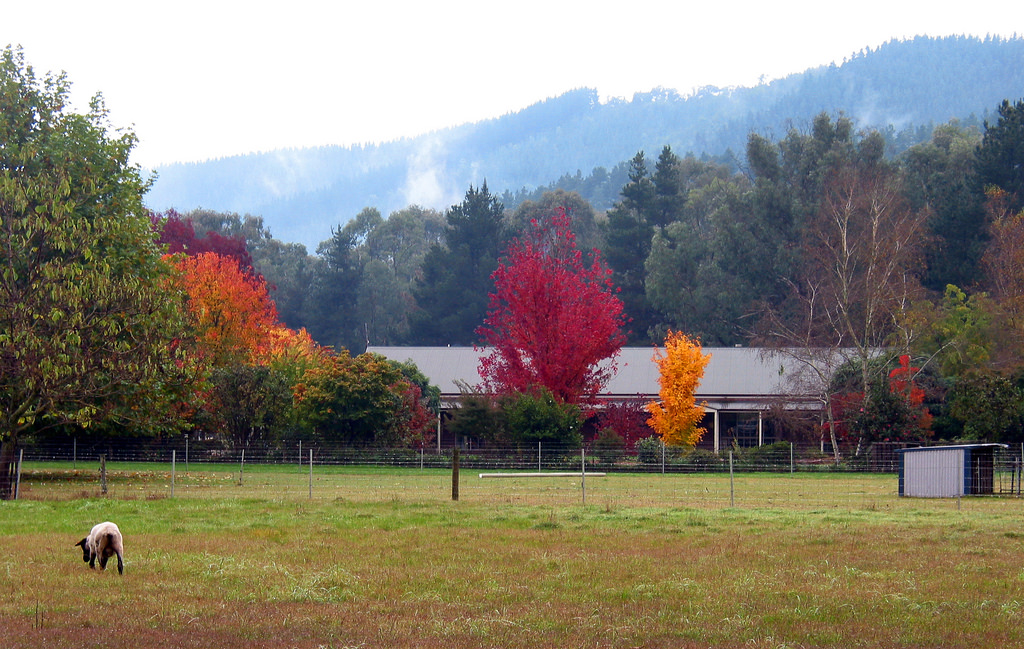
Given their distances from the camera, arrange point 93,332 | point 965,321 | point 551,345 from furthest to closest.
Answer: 1. point 965,321
2. point 551,345
3. point 93,332

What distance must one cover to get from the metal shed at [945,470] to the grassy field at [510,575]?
437 centimetres

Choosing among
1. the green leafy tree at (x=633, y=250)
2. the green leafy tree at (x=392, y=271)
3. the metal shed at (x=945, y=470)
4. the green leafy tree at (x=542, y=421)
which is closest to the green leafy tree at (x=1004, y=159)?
the green leafy tree at (x=633, y=250)

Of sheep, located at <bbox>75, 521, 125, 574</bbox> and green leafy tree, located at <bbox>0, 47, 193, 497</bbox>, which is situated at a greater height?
green leafy tree, located at <bbox>0, 47, 193, 497</bbox>

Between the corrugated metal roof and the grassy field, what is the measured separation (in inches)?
1371

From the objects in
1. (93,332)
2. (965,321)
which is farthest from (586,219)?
(93,332)

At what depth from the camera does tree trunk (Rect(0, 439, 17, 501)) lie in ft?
81.5

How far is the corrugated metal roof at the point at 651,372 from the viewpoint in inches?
2264

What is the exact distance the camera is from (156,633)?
28.9 ft

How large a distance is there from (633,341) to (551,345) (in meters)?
35.7

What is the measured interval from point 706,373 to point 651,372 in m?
3.11

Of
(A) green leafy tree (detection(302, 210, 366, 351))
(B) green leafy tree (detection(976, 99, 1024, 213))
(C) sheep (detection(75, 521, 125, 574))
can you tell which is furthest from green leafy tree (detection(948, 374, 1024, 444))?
(A) green leafy tree (detection(302, 210, 366, 351))

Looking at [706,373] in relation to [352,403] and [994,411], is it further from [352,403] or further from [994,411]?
[352,403]

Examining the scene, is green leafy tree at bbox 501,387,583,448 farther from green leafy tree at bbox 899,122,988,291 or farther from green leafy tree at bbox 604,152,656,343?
green leafy tree at bbox 604,152,656,343

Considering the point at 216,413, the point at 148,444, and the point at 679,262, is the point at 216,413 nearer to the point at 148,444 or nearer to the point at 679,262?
the point at 148,444
